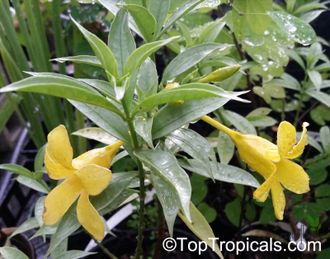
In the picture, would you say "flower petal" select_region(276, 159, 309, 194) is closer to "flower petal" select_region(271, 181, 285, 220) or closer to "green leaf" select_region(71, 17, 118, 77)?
"flower petal" select_region(271, 181, 285, 220)

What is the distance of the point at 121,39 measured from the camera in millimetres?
498

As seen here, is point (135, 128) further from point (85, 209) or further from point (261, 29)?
point (261, 29)

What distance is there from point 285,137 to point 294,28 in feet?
1.23

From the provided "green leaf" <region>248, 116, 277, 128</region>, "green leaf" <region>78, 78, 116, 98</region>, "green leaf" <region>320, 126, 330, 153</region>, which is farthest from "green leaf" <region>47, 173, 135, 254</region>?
"green leaf" <region>320, 126, 330, 153</region>

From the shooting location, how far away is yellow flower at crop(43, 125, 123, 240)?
42 cm

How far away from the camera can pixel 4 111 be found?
1.04m

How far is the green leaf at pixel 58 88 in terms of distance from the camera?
376 mm

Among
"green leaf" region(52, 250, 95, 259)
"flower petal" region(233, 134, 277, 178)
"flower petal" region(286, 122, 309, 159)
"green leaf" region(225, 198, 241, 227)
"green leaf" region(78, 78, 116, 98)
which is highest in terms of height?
"green leaf" region(78, 78, 116, 98)

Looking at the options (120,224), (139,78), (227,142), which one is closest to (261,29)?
(227,142)

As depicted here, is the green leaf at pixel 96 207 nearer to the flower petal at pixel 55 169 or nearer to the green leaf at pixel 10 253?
the flower petal at pixel 55 169

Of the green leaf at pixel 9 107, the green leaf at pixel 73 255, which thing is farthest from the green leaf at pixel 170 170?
the green leaf at pixel 9 107

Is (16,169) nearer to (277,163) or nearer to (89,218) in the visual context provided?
(89,218)

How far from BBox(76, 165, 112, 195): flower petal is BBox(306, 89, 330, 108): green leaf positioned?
0.57m

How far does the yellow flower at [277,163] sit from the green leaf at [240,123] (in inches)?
8.9
